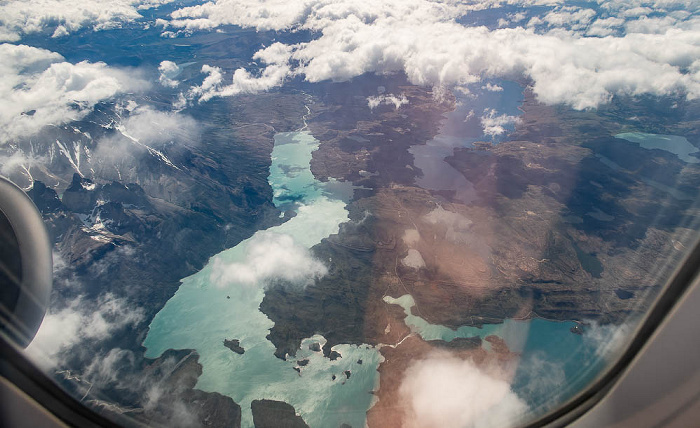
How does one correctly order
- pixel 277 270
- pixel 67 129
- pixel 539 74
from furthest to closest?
pixel 539 74, pixel 67 129, pixel 277 270

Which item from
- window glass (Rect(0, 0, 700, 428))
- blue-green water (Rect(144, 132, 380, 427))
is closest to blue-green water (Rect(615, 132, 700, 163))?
window glass (Rect(0, 0, 700, 428))

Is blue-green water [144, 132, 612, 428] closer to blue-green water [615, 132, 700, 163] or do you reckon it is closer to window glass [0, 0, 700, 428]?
window glass [0, 0, 700, 428]

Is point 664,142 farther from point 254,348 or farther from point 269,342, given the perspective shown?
point 254,348

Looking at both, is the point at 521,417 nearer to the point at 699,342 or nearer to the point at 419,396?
the point at 699,342

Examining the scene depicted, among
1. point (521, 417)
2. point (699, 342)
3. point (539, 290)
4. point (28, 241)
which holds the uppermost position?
point (699, 342)

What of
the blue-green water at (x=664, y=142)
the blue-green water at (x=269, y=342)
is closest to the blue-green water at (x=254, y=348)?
the blue-green water at (x=269, y=342)

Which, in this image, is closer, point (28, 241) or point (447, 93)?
point (28, 241)

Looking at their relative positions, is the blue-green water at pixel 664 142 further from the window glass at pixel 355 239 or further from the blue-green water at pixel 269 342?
the blue-green water at pixel 269 342

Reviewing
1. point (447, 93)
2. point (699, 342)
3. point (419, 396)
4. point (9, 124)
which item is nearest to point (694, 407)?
point (699, 342)
